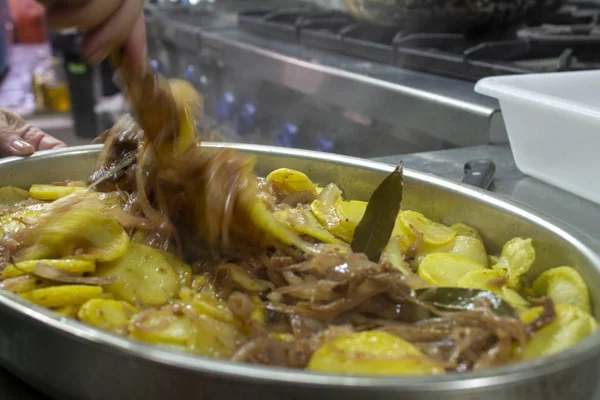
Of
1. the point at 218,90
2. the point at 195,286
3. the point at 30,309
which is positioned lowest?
the point at 218,90

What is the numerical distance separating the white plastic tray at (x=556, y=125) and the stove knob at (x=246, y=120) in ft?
4.36

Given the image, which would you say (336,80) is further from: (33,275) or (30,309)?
(30,309)

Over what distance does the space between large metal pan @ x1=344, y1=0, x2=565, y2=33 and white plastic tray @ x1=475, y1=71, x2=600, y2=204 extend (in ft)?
2.48

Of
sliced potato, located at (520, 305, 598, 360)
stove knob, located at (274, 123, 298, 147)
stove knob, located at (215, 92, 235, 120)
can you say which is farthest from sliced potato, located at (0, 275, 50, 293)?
stove knob, located at (215, 92, 235, 120)

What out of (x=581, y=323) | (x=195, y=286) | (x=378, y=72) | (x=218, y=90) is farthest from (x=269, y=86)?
(x=581, y=323)

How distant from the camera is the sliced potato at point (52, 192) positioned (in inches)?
54.5

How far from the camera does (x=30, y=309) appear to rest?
2.54ft

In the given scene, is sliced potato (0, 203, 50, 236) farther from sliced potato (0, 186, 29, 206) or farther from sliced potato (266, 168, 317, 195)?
sliced potato (266, 168, 317, 195)

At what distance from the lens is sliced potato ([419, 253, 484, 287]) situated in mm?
1053

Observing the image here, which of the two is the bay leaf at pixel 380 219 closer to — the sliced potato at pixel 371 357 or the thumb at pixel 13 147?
the sliced potato at pixel 371 357

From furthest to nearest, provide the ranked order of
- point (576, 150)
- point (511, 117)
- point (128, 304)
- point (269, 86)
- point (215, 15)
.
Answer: point (215, 15) < point (269, 86) < point (511, 117) < point (576, 150) < point (128, 304)

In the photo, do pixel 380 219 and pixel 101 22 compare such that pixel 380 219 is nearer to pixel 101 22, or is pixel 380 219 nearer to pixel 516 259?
pixel 516 259

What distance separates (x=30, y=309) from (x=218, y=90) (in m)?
2.65

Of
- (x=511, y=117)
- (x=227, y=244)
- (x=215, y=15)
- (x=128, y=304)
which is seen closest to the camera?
(x=128, y=304)
